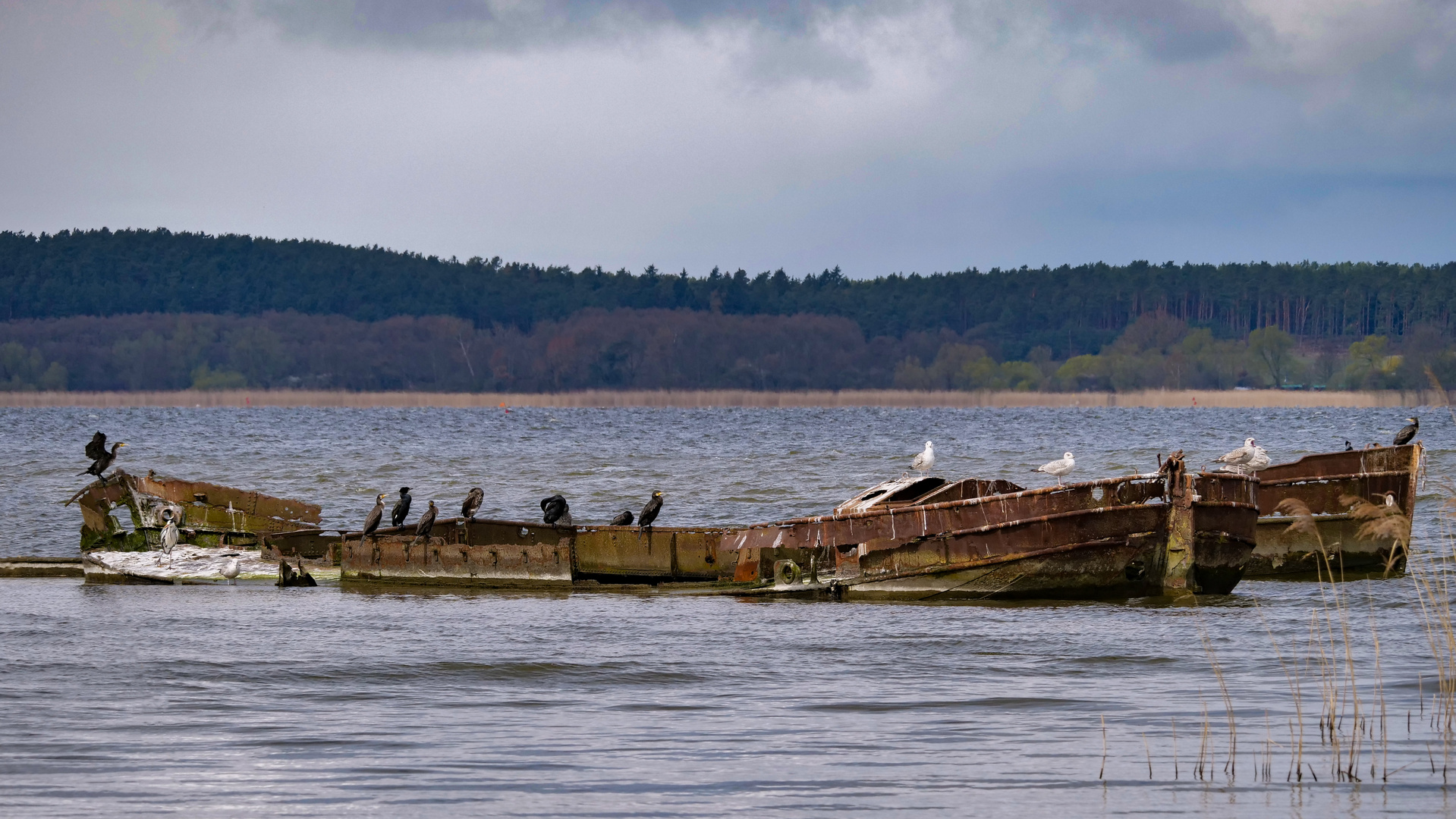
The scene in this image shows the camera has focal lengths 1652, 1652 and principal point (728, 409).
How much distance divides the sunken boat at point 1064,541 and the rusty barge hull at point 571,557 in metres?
2.64

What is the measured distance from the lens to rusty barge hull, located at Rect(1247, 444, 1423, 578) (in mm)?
24094

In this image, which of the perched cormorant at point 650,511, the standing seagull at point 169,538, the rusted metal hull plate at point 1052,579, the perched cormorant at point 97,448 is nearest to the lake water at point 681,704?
the rusted metal hull plate at point 1052,579

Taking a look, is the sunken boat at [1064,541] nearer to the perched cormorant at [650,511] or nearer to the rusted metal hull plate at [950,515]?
the rusted metal hull plate at [950,515]

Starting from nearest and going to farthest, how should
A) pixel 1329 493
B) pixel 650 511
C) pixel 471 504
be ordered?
pixel 650 511, pixel 1329 493, pixel 471 504

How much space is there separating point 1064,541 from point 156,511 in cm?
1464

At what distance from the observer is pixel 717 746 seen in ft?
40.0

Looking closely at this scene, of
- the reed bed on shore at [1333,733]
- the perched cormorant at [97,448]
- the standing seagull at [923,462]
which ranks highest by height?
the perched cormorant at [97,448]

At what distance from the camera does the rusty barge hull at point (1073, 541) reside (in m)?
20.3

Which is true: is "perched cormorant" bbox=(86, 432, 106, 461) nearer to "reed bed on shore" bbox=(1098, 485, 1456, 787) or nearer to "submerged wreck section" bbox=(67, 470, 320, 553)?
"submerged wreck section" bbox=(67, 470, 320, 553)

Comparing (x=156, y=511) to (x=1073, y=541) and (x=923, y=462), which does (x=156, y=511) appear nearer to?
(x=923, y=462)

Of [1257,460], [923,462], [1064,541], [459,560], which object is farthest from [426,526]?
[1257,460]

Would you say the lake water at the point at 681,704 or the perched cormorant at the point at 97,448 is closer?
the lake water at the point at 681,704

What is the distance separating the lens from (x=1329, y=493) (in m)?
24.3

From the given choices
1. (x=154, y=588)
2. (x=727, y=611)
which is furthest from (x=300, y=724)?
(x=154, y=588)
